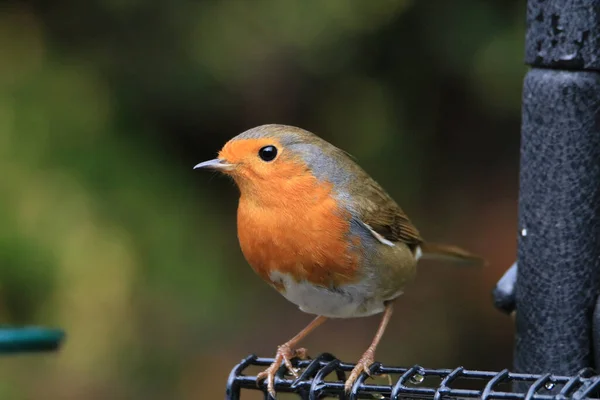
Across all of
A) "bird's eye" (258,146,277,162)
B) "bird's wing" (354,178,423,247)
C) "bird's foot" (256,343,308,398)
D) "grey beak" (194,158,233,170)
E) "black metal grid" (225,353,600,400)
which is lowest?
"bird's foot" (256,343,308,398)

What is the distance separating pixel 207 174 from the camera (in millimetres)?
4387

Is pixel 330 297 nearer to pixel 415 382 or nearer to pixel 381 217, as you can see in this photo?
pixel 381 217

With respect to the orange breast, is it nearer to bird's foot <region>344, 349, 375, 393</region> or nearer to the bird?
the bird

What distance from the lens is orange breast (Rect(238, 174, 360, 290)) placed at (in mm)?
2736

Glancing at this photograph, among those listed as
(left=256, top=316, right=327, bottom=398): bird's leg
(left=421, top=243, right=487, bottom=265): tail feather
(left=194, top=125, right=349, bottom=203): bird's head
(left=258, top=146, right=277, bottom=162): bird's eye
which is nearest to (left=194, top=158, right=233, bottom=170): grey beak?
(left=194, top=125, right=349, bottom=203): bird's head

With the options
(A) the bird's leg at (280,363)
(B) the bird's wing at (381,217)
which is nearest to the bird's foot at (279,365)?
(A) the bird's leg at (280,363)

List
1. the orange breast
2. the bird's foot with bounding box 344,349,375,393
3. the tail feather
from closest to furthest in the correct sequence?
the bird's foot with bounding box 344,349,375,393 < the orange breast < the tail feather

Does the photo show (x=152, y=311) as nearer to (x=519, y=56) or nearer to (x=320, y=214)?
(x=320, y=214)

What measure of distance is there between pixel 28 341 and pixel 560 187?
161 centimetres

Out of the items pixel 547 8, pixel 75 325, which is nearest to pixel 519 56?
pixel 547 8

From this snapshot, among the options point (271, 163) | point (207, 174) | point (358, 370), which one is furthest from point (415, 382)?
point (207, 174)

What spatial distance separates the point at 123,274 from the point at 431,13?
1940 mm

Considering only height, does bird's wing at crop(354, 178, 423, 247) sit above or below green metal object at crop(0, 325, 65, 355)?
above

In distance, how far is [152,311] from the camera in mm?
4301
